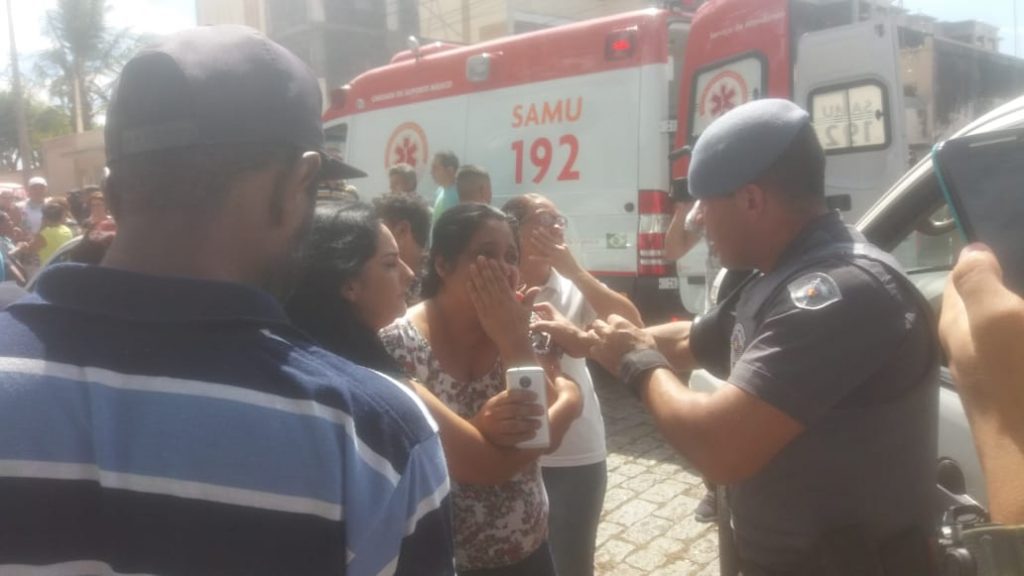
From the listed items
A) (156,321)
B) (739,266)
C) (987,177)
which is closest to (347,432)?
(156,321)

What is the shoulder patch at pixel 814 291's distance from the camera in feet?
5.94

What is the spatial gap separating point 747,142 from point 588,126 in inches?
196

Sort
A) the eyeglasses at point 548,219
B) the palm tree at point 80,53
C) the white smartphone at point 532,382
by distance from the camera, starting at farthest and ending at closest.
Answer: the palm tree at point 80,53 → the eyeglasses at point 548,219 → the white smartphone at point 532,382

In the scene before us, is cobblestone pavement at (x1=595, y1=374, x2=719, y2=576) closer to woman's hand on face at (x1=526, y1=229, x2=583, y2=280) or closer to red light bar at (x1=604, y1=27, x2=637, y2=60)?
woman's hand on face at (x1=526, y1=229, x2=583, y2=280)

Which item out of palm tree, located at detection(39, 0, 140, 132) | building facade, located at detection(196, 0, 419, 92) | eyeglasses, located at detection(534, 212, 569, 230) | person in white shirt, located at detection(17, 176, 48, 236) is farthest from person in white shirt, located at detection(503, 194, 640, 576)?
palm tree, located at detection(39, 0, 140, 132)

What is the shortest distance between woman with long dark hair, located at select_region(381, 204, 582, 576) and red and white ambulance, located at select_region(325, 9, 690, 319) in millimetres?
4193

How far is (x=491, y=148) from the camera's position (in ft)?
24.8

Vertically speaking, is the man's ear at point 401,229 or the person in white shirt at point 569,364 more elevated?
the man's ear at point 401,229

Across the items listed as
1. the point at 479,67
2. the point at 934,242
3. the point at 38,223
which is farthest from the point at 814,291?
the point at 38,223

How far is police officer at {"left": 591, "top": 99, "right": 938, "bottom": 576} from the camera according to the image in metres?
1.80

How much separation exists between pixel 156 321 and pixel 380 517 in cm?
31

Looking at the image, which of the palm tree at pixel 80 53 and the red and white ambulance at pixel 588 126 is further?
→ the palm tree at pixel 80 53

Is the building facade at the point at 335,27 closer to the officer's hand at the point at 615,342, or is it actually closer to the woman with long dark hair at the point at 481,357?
the woman with long dark hair at the point at 481,357

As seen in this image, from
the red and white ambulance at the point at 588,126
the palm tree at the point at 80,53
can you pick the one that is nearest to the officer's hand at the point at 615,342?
the red and white ambulance at the point at 588,126
